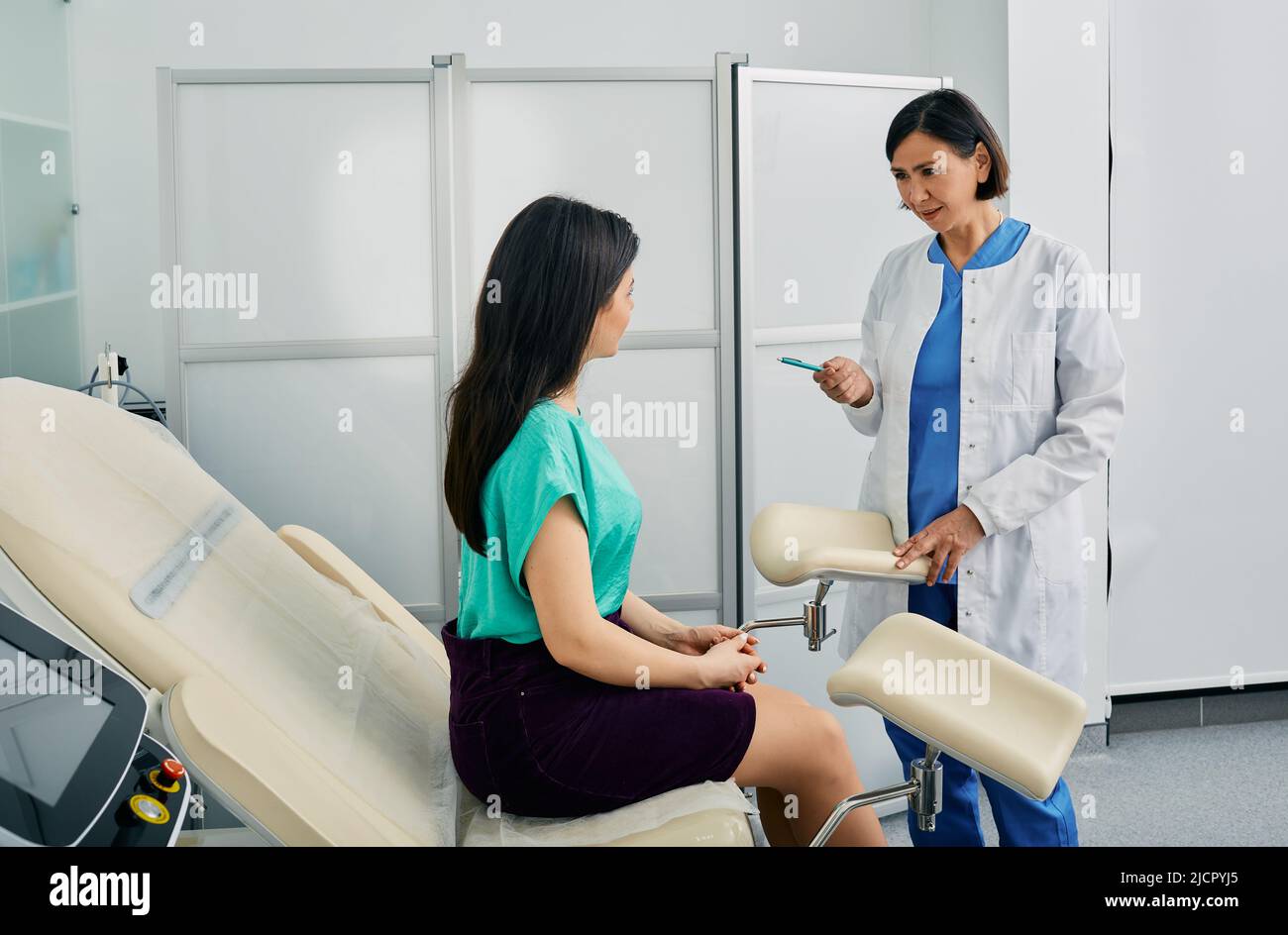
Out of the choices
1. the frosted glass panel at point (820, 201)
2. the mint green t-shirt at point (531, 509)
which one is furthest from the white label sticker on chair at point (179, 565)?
the frosted glass panel at point (820, 201)

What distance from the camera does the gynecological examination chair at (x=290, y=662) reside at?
1.27 metres

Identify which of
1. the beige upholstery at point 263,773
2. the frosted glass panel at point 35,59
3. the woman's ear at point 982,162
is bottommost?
the beige upholstery at point 263,773

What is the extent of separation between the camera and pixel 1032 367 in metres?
1.82

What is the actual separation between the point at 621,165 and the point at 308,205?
2.11ft

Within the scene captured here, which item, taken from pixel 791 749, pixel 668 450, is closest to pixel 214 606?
pixel 791 749

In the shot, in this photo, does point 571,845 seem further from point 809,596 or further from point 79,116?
point 79,116

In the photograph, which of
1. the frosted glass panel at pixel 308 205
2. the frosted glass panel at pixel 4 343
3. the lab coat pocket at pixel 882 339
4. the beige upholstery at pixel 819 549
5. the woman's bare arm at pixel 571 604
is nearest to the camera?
the woman's bare arm at pixel 571 604

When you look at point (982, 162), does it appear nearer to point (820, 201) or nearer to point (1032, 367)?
point (1032, 367)

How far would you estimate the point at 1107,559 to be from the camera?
9.73 feet

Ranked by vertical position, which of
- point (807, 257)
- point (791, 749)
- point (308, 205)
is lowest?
point (791, 749)

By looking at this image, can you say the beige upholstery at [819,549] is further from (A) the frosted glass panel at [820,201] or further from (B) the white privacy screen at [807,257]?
(A) the frosted glass panel at [820,201]

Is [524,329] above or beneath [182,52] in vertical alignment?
beneath

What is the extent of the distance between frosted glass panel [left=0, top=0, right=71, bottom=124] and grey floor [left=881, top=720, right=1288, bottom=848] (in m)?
2.86

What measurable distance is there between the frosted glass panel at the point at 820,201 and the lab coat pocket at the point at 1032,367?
2.39 feet
